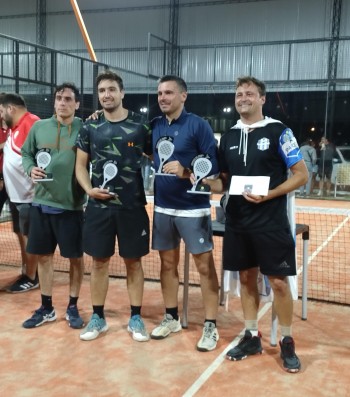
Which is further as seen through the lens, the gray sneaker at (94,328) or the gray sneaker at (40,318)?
the gray sneaker at (40,318)

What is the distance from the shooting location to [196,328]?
3.77 meters

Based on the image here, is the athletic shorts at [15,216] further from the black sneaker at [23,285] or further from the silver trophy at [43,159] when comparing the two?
the silver trophy at [43,159]

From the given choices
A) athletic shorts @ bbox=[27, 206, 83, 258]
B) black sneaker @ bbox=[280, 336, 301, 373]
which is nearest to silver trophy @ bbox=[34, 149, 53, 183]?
athletic shorts @ bbox=[27, 206, 83, 258]

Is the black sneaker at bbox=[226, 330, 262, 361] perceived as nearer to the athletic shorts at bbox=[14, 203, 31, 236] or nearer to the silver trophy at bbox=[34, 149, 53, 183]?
the silver trophy at bbox=[34, 149, 53, 183]

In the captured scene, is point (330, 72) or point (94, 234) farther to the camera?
point (330, 72)

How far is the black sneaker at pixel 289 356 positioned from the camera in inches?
119

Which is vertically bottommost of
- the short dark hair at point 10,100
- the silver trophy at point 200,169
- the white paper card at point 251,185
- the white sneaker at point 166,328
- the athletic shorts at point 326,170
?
the white sneaker at point 166,328

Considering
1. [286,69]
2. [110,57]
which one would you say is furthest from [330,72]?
[110,57]

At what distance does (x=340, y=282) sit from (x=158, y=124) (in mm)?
3014

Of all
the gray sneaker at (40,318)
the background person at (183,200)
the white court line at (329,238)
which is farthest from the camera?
the white court line at (329,238)

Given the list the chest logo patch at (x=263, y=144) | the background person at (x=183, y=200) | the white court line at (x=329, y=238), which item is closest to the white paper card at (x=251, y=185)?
the chest logo patch at (x=263, y=144)

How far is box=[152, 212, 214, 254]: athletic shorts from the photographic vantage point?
3.34 m

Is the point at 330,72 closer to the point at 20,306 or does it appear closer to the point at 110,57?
the point at 110,57

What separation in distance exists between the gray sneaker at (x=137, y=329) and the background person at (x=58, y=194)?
430mm
